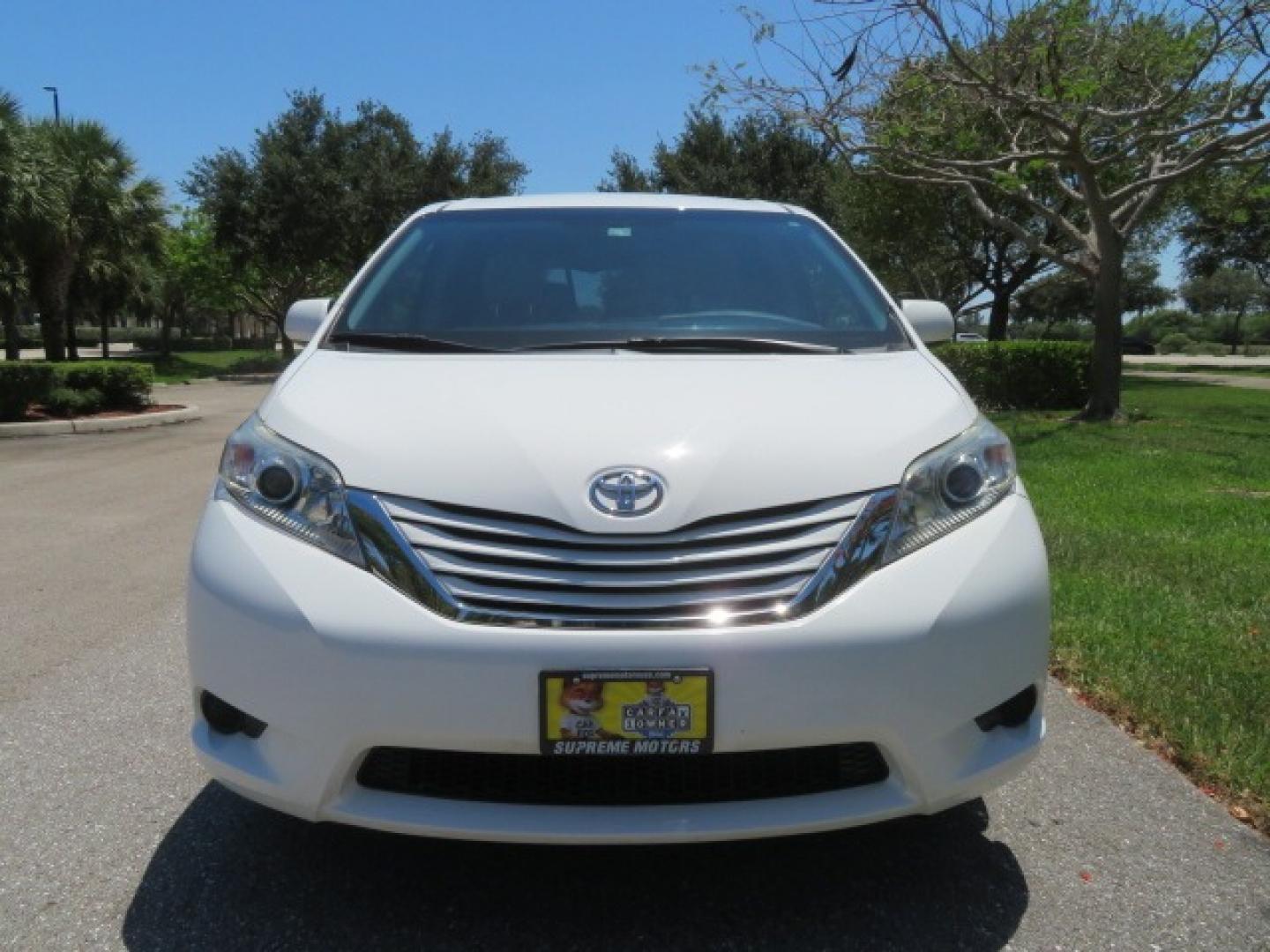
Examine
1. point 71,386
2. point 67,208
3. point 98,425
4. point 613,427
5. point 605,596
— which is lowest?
point 98,425

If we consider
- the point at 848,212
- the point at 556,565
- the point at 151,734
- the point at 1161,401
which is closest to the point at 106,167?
the point at 848,212

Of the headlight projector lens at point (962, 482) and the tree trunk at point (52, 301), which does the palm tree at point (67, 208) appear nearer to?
the tree trunk at point (52, 301)

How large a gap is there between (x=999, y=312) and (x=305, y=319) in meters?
32.6

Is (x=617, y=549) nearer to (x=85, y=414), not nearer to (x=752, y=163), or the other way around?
(x=85, y=414)

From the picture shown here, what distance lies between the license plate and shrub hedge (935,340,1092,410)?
16195 mm

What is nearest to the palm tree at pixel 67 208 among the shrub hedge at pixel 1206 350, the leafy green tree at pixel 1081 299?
the leafy green tree at pixel 1081 299

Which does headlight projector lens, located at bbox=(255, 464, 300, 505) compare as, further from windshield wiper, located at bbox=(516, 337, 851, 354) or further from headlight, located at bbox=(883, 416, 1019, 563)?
headlight, located at bbox=(883, 416, 1019, 563)

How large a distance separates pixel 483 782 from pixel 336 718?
0.32 metres

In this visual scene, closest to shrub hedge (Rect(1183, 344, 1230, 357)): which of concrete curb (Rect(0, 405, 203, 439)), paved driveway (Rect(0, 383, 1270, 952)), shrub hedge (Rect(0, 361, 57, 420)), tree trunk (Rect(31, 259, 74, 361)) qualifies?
tree trunk (Rect(31, 259, 74, 361))

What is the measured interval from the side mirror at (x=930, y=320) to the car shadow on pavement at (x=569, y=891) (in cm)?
159

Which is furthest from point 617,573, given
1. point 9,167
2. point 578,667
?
point 9,167

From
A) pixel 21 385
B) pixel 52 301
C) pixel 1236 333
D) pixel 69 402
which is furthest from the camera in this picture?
pixel 1236 333

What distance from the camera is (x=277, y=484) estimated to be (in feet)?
8.12

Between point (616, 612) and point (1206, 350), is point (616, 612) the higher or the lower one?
the higher one
